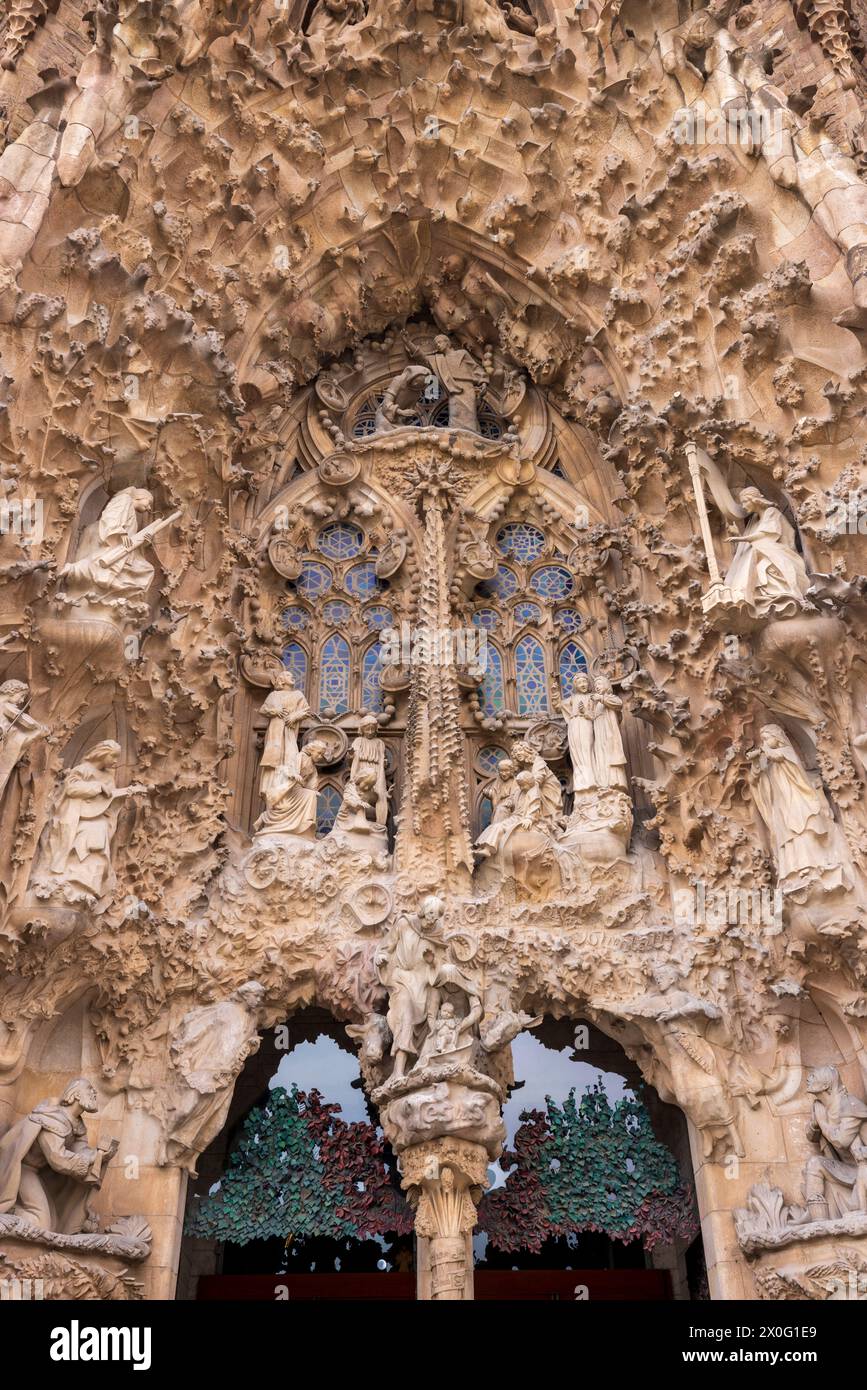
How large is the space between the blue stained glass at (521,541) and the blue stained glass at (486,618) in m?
0.58

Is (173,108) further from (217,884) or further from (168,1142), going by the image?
(168,1142)

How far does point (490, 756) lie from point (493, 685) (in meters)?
0.60

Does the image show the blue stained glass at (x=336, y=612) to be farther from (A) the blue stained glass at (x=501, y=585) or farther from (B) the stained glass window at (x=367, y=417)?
(B) the stained glass window at (x=367, y=417)

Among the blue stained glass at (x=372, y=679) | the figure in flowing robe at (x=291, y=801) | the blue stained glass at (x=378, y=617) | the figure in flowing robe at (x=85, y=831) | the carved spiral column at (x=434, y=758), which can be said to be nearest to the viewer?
the figure in flowing robe at (x=85, y=831)

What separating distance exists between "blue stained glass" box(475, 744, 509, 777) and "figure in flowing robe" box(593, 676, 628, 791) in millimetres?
881

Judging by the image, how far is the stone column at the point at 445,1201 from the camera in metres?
7.26

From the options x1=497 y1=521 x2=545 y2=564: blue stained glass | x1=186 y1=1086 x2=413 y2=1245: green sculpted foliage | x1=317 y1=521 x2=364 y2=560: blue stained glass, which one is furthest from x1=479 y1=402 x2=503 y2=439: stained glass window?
x1=186 y1=1086 x2=413 y2=1245: green sculpted foliage

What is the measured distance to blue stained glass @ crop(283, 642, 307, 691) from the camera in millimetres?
10031

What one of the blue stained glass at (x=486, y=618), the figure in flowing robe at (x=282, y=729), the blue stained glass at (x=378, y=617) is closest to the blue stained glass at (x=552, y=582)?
the blue stained glass at (x=486, y=618)

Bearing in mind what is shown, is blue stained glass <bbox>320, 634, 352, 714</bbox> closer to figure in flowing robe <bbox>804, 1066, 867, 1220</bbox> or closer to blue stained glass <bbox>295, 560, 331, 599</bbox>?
blue stained glass <bbox>295, 560, 331, 599</bbox>

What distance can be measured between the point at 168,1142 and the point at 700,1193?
3.34 meters

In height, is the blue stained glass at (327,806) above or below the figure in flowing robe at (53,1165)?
above

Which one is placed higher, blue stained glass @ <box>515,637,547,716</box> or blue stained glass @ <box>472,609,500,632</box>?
blue stained glass @ <box>472,609,500,632</box>

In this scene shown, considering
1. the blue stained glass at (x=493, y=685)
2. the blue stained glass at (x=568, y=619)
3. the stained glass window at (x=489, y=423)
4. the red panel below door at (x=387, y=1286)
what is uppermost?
the stained glass window at (x=489, y=423)
